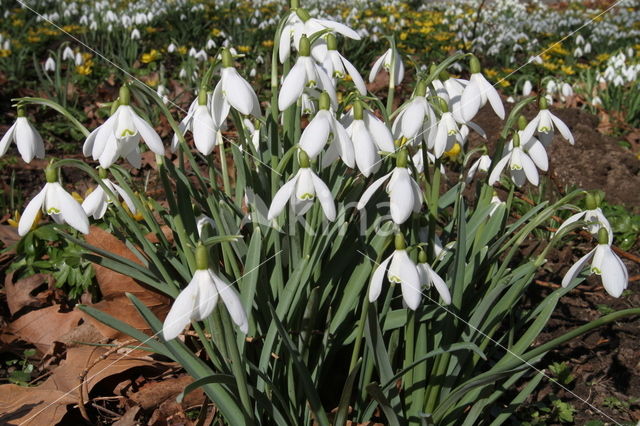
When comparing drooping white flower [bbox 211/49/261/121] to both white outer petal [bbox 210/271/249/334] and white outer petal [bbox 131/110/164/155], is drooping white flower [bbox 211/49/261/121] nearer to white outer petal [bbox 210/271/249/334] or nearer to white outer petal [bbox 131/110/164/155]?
white outer petal [bbox 131/110/164/155]

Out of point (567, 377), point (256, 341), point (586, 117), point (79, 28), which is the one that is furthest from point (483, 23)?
Result: point (256, 341)

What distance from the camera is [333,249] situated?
1485mm

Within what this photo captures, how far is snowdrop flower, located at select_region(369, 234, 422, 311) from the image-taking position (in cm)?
115

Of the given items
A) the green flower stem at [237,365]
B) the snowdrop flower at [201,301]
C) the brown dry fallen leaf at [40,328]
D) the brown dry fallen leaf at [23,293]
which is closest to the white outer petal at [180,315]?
the snowdrop flower at [201,301]

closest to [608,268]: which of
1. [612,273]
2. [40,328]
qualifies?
[612,273]

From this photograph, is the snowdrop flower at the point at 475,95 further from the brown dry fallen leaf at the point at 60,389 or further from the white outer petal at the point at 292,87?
the brown dry fallen leaf at the point at 60,389

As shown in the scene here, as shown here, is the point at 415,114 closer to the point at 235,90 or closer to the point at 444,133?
the point at 444,133

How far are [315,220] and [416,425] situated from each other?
52 cm

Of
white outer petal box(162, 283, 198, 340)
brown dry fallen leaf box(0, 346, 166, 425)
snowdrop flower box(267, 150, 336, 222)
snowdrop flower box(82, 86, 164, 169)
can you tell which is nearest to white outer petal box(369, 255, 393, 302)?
snowdrop flower box(267, 150, 336, 222)

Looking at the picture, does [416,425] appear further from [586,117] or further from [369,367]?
[586,117]

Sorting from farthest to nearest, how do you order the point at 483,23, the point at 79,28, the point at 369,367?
the point at 483,23 < the point at 79,28 < the point at 369,367

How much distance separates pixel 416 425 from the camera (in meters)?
1.43

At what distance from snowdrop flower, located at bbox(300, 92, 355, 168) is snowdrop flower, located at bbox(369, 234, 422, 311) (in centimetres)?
20

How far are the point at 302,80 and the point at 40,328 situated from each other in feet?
3.98
